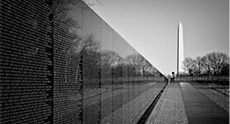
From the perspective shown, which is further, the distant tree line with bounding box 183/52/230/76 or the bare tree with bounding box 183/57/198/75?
the bare tree with bounding box 183/57/198/75

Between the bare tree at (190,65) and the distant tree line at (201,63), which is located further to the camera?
the bare tree at (190,65)

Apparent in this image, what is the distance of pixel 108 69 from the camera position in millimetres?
5773

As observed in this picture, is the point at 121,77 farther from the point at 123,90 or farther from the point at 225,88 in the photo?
the point at 225,88

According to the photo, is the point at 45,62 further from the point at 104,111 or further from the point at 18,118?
the point at 104,111

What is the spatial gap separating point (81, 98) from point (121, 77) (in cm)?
365

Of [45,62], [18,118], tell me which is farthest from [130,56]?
[18,118]

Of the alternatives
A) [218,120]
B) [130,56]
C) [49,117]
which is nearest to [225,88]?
[218,120]

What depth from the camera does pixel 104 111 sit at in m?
5.05

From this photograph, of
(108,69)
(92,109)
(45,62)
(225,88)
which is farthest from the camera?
(225,88)

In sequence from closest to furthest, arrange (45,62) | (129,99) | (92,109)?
(45,62) → (92,109) → (129,99)

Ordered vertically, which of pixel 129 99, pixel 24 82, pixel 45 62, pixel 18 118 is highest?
pixel 45 62

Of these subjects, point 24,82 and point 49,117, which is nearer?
point 24,82

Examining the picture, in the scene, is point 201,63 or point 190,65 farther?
point 190,65

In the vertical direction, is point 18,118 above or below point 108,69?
below
